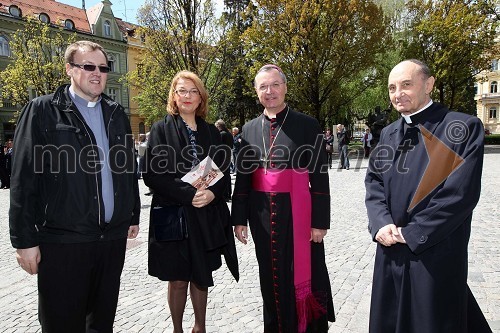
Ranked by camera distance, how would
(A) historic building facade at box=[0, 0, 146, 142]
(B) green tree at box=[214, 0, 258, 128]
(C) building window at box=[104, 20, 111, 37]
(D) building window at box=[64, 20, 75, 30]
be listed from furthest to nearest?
1. (C) building window at box=[104, 20, 111, 37]
2. (D) building window at box=[64, 20, 75, 30]
3. (A) historic building facade at box=[0, 0, 146, 142]
4. (B) green tree at box=[214, 0, 258, 128]

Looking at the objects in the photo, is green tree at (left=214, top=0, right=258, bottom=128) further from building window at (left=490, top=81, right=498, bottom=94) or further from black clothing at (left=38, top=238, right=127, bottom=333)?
building window at (left=490, top=81, right=498, bottom=94)

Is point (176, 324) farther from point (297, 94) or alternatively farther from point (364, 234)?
point (297, 94)

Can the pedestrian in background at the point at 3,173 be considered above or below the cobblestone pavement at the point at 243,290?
above

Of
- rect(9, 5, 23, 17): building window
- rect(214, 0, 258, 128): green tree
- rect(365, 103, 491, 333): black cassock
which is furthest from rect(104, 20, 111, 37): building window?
rect(365, 103, 491, 333): black cassock

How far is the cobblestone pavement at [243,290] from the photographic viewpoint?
3430 mm

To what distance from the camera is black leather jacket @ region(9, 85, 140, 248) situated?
7.29ft

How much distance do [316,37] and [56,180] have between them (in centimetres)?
2123

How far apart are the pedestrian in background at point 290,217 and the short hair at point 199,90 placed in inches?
19.0

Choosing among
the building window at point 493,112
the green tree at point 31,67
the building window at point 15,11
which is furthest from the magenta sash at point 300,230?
the building window at point 493,112

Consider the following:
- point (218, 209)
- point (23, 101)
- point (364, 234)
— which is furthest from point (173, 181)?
point (23, 101)

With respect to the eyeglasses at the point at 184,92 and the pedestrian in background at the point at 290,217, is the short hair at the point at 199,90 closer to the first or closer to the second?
the eyeglasses at the point at 184,92

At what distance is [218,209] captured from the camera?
3.09 metres

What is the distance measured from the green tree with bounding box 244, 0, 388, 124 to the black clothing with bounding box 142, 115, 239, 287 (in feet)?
65.1

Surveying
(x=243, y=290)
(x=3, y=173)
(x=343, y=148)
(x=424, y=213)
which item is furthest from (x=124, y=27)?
(x=424, y=213)
